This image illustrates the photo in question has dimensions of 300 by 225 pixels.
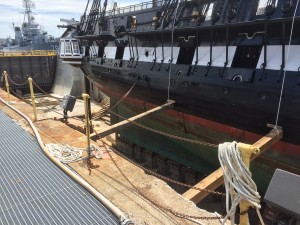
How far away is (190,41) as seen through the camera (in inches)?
348

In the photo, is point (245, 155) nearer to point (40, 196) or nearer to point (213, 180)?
point (213, 180)

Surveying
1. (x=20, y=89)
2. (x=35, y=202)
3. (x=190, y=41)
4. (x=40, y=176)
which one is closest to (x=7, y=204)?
(x=35, y=202)

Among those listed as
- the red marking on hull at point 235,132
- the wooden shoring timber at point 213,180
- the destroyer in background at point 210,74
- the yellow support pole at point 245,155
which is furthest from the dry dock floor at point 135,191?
the red marking on hull at point 235,132

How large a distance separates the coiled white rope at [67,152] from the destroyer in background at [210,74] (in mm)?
3966

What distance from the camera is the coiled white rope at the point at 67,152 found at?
5.13m

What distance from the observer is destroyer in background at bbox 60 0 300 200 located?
6418mm

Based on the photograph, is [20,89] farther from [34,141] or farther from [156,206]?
[156,206]

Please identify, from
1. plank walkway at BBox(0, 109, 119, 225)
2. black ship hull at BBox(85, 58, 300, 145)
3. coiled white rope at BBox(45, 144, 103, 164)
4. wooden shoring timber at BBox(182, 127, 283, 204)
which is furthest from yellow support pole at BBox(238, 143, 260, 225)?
black ship hull at BBox(85, 58, 300, 145)

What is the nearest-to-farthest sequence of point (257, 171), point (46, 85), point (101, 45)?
point (257, 171) → point (101, 45) → point (46, 85)

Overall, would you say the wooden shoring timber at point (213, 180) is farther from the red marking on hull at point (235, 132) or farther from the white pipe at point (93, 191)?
the white pipe at point (93, 191)

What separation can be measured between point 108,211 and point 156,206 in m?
0.63

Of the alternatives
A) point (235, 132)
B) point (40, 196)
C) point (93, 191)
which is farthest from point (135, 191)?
point (235, 132)

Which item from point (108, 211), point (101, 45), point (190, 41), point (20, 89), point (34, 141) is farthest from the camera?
point (20, 89)

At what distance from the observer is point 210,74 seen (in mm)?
7973
